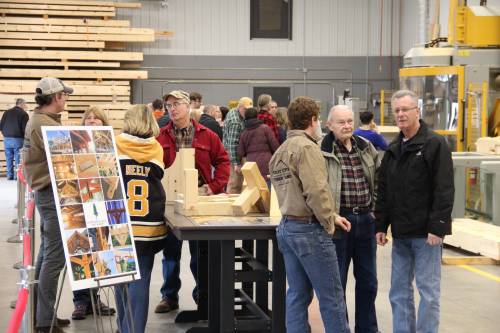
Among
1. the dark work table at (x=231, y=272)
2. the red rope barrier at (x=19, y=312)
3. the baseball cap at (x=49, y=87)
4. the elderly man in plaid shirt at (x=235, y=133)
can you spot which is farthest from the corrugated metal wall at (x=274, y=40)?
the red rope barrier at (x=19, y=312)

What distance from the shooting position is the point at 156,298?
774cm

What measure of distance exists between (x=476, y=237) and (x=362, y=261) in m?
4.03

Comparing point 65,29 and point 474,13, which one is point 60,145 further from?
point 65,29

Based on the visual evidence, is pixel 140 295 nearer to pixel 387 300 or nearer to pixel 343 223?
pixel 343 223

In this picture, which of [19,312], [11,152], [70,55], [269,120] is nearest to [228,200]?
[19,312]

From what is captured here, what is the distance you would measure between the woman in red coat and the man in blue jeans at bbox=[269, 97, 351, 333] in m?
5.11

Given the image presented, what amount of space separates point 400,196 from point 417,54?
8.21 m

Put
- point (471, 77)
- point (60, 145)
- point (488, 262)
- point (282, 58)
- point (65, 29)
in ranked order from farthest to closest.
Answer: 1. point (282, 58)
2. point (65, 29)
3. point (471, 77)
4. point (488, 262)
5. point (60, 145)

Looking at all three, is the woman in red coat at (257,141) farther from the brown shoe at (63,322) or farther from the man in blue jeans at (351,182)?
the man in blue jeans at (351,182)

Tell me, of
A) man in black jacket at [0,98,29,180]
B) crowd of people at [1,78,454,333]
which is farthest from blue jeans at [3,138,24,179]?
crowd of people at [1,78,454,333]

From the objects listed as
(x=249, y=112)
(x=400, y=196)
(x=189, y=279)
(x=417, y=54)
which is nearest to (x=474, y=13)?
(x=417, y=54)

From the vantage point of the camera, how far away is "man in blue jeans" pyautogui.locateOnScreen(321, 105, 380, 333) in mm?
5664

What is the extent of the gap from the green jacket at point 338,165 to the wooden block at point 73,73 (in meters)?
15.9

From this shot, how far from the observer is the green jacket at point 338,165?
562 centimetres
